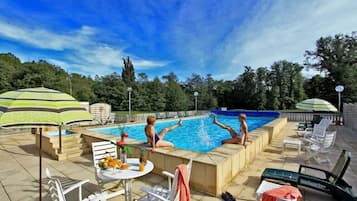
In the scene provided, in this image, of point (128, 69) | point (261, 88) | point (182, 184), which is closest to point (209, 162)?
point (182, 184)

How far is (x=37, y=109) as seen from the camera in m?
2.17

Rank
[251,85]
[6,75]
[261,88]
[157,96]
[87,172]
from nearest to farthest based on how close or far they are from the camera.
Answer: [87,172], [6,75], [157,96], [261,88], [251,85]

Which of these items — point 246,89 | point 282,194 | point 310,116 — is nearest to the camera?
point 282,194

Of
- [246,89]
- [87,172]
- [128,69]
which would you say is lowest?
[87,172]

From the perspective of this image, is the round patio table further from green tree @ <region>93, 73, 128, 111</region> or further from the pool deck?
green tree @ <region>93, 73, 128, 111</region>

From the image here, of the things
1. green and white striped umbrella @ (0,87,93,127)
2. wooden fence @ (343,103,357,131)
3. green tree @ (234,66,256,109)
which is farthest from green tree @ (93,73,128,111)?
green and white striped umbrella @ (0,87,93,127)

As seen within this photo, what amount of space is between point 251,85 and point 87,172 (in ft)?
84.1

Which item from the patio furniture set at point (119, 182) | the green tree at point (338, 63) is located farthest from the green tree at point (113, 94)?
the green tree at point (338, 63)

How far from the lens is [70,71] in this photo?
31484 millimetres

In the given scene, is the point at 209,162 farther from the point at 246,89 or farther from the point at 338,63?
the point at 338,63

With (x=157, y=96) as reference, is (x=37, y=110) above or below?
below

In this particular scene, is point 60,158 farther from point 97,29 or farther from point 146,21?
point 97,29

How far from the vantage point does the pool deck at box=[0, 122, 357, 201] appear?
3.55m

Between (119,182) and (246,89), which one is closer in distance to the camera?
(119,182)
